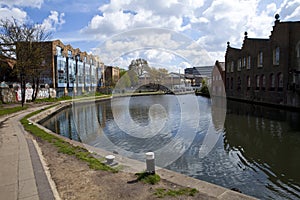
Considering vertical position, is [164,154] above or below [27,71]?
below

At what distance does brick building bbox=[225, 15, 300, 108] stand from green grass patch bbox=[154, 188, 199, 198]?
2202cm

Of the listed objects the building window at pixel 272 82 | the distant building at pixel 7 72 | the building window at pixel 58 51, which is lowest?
the building window at pixel 272 82

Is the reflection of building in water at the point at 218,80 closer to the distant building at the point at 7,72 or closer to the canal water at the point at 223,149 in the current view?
the canal water at the point at 223,149

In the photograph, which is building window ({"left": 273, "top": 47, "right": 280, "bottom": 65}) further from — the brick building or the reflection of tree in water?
the reflection of tree in water

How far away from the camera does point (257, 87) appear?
32.2m

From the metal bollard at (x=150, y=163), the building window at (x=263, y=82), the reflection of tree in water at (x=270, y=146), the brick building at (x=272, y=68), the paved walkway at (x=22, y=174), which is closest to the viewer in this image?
the paved walkway at (x=22, y=174)

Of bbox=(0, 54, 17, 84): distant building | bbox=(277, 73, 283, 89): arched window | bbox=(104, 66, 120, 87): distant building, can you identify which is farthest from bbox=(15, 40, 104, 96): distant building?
bbox=(277, 73, 283, 89): arched window

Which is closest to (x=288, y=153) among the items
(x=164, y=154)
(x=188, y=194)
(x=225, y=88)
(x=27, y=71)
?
(x=164, y=154)

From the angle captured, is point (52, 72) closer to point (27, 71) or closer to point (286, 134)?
point (27, 71)

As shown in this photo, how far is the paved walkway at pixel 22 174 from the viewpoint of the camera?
14.8 ft

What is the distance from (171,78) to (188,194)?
55113 millimetres

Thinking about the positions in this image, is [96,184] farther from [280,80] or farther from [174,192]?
[280,80]

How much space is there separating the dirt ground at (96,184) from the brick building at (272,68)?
22.4 meters

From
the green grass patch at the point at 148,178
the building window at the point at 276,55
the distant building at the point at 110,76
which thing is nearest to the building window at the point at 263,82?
the building window at the point at 276,55
